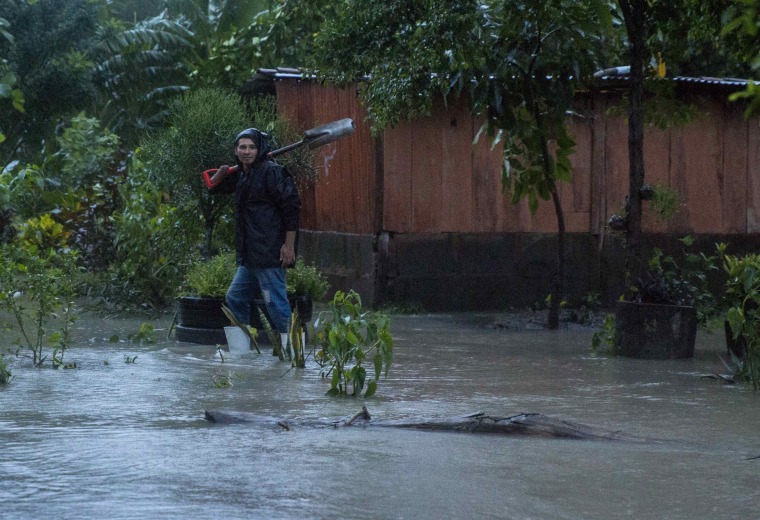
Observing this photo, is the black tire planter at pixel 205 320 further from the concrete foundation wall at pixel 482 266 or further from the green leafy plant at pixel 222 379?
the concrete foundation wall at pixel 482 266

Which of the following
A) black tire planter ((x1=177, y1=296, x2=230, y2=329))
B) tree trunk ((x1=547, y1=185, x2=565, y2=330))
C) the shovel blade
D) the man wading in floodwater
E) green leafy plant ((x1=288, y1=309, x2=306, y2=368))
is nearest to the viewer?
green leafy plant ((x1=288, y1=309, x2=306, y2=368))

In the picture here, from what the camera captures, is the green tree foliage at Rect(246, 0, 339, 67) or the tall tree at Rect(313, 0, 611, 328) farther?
→ the green tree foliage at Rect(246, 0, 339, 67)

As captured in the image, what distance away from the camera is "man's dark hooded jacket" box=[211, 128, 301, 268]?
893 cm

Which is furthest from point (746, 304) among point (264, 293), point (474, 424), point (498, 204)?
point (498, 204)

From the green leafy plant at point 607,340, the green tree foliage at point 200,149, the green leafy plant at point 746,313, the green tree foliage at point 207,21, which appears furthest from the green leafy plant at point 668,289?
the green tree foliage at point 207,21

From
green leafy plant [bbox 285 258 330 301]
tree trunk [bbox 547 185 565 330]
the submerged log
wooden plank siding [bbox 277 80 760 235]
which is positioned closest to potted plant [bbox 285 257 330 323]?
green leafy plant [bbox 285 258 330 301]

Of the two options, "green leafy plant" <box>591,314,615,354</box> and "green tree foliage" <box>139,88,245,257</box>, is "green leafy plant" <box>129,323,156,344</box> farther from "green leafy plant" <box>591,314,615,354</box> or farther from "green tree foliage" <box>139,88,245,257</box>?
"green leafy plant" <box>591,314,615,354</box>

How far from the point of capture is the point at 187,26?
94.4 ft

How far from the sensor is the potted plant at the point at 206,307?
991 cm

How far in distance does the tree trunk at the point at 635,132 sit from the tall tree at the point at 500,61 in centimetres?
33

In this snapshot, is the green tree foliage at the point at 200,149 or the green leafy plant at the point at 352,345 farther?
the green tree foliage at the point at 200,149

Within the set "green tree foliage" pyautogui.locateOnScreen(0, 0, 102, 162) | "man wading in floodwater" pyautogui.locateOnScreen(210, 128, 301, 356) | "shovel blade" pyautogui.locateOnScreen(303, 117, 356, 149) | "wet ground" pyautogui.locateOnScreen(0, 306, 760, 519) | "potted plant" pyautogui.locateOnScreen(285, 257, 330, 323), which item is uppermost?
"green tree foliage" pyautogui.locateOnScreen(0, 0, 102, 162)

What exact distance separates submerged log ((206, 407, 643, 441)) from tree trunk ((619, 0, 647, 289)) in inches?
163

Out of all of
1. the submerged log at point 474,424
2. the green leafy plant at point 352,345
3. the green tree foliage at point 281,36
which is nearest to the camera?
the submerged log at point 474,424
